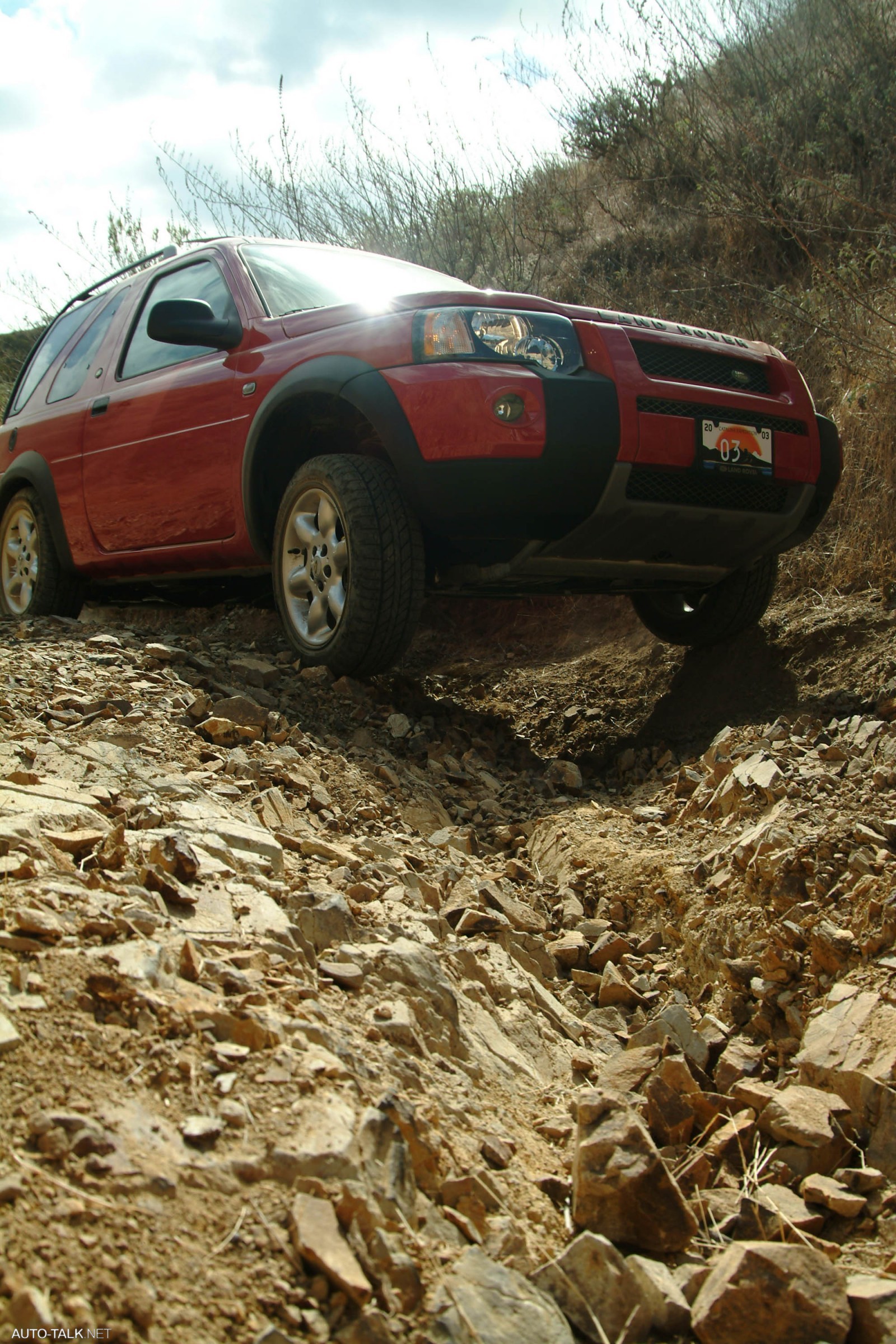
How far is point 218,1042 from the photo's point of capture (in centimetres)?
164

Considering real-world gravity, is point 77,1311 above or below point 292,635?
below

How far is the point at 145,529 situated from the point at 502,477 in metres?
2.19

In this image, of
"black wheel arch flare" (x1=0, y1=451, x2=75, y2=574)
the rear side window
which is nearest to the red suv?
"black wheel arch flare" (x1=0, y1=451, x2=75, y2=574)

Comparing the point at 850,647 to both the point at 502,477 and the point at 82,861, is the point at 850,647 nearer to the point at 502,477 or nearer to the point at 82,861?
the point at 502,477

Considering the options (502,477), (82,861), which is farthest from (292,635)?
(82,861)

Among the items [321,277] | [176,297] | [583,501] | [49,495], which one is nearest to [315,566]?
[583,501]

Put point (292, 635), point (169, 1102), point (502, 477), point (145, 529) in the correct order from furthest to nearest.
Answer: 1. point (145, 529)
2. point (292, 635)
3. point (502, 477)
4. point (169, 1102)

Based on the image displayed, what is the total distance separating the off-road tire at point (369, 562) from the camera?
3.78m

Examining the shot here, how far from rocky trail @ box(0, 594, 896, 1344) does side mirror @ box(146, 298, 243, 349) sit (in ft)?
4.26

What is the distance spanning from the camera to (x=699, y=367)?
12.9 ft

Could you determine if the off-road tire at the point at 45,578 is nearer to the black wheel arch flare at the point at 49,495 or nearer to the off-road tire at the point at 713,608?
the black wheel arch flare at the point at 49,495

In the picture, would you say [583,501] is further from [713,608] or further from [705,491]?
[713,608]

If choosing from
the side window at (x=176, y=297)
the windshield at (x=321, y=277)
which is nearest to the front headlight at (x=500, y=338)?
the windshield at (x=321, y=277)

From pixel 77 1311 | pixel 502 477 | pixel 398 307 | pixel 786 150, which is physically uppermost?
pixel 786 150
